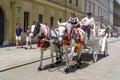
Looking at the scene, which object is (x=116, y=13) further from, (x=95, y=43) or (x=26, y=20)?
(x=95, y=43)

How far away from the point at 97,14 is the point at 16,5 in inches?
1616

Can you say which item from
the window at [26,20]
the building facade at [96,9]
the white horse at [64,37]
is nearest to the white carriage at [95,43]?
the white horse at [64,37]

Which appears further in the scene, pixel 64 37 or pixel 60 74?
pixel 64 37

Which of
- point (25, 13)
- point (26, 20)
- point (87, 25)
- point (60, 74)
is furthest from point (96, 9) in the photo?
point (60, 74)

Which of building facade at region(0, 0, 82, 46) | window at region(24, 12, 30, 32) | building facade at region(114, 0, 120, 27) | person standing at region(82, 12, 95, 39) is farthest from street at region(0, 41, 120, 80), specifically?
building facade at region(114, 0, 120, 27)

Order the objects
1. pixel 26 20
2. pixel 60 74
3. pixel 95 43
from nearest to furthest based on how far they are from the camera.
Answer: pixel 60 74
pixel 95 43
pixel 26 20

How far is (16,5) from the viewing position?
25.3 meters

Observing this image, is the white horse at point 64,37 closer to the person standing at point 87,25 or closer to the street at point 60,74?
the street at point 60,74

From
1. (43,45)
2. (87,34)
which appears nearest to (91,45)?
(87,34)

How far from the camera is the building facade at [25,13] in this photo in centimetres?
2422

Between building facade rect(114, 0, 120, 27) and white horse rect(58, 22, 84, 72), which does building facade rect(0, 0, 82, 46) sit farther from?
building facade rect(114, 0, 120, 27)

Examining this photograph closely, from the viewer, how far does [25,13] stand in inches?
1099

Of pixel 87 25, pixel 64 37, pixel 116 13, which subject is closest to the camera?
pixel 64 37

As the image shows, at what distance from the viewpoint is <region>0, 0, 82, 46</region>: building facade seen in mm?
24219
